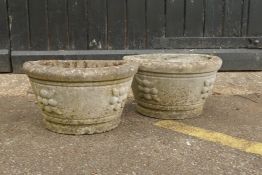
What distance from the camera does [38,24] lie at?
418 centimetres

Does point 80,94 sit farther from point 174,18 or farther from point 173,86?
point 174,18

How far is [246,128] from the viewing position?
3.10 metres

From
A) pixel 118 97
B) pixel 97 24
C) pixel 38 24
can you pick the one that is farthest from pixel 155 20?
pixel 118 97

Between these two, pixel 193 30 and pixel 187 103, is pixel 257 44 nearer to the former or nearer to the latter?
pixel 193 30

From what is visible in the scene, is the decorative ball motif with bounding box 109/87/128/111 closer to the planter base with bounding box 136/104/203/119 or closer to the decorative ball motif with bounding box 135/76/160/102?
the decorative ball motif with bounding box 135/76/160/102

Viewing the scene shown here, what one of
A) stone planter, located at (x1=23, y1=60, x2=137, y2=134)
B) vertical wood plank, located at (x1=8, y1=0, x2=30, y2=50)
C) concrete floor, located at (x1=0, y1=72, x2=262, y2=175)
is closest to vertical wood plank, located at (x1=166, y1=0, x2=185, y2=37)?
concrete floor, located at (x1=0, y1=72, x2=262, y2=175)

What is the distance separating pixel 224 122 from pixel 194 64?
494 mm

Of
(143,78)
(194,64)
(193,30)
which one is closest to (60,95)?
(143,78)

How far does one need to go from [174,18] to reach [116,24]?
1.81 feet

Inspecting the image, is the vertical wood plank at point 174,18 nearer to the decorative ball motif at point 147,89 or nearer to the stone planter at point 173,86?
the stone planter at point 173,86

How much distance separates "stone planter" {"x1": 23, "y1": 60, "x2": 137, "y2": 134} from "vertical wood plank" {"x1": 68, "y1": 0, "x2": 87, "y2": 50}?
1.28 meters

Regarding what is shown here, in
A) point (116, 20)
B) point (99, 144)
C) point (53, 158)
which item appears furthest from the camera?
point (116, 20)

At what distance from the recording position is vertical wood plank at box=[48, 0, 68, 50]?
4.15m

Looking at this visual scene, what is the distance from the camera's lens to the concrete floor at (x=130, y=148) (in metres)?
2.39
